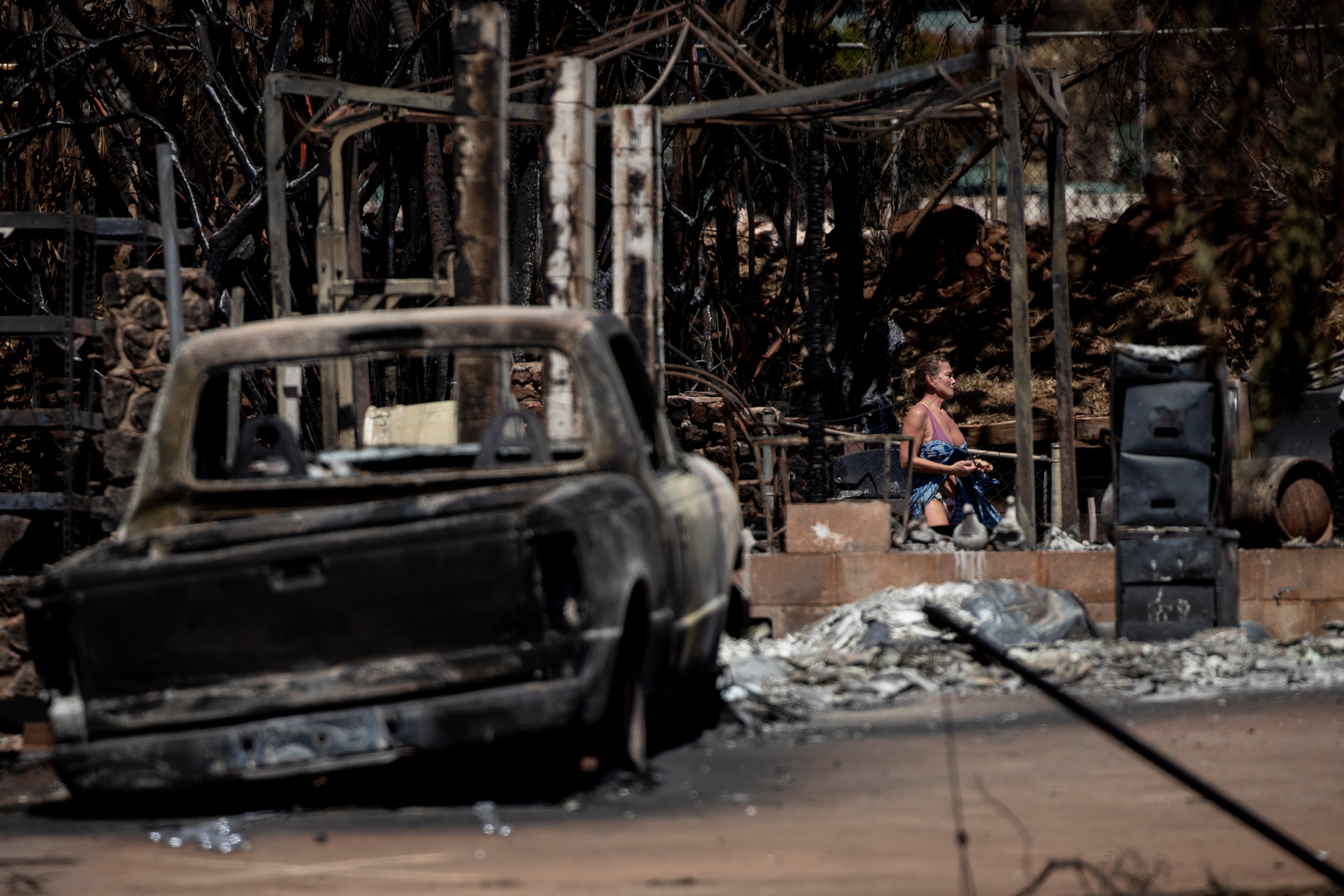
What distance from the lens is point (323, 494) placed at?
19.5 feet

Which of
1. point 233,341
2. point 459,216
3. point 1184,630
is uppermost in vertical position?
point 459,216

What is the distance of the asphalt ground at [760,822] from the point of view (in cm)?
439

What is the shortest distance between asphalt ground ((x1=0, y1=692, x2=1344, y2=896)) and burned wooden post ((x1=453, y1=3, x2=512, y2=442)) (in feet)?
9.87

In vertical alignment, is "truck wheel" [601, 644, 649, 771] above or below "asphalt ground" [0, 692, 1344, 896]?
above

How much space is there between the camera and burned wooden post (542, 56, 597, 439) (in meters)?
10.5

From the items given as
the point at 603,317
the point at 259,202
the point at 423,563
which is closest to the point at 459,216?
the point at 603,317

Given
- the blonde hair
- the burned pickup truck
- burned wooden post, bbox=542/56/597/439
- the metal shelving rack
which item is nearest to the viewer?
the burned pickup truck

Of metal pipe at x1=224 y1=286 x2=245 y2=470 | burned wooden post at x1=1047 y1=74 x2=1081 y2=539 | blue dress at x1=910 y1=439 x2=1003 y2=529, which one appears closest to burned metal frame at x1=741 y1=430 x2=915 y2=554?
blue dress at x1=910 y1=439 x2=1003 y2=529

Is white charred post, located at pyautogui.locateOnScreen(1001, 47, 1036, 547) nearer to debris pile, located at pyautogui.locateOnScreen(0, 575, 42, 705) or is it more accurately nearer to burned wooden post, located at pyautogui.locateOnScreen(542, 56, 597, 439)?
burned wooden post, located at pyautogui.locateOnScreen(542, 56, 597, 439)

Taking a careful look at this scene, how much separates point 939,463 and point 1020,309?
1.63m

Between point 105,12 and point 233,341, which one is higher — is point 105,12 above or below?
above

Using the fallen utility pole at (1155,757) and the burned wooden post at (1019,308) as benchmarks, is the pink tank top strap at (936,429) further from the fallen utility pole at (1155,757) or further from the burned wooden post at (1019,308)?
the fallen utility pole at (1155,757)

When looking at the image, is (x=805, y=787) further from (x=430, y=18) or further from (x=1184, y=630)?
(x=430, y=18)

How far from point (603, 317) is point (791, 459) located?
1405 centimetres
